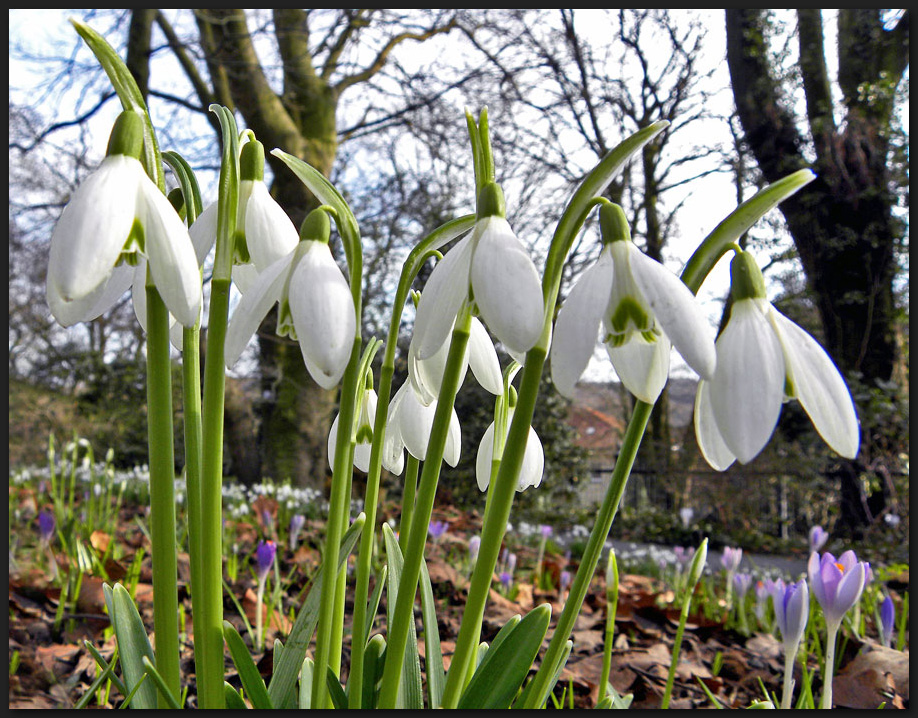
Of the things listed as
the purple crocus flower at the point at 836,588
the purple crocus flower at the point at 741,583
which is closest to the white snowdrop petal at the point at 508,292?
the purple crocus flower at the point at 836,588

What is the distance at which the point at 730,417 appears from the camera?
603 millimetres

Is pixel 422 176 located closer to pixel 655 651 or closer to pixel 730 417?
pixel 655 651

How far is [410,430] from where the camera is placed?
0.89 m

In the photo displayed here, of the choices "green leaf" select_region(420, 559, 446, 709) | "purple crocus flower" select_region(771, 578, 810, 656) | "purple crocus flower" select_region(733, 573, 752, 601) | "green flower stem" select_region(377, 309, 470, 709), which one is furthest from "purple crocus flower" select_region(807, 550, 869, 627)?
"purple crocus flower" select_region(733, 573, 752, 601)

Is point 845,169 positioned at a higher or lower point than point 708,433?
higher

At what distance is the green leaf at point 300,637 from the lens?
0.80 m

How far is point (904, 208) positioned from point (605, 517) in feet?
24.6

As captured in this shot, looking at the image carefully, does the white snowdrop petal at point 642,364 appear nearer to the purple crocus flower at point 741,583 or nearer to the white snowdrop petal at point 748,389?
the white snowdrop petal at point 748,389

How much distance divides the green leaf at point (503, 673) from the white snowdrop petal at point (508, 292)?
401mm

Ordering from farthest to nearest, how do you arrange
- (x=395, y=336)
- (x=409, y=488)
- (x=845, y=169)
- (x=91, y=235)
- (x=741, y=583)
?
(x=845, y=169) < (x=741, y=583) < (x=409, y=488) < (x=395, y=336) < (x=91, y=235)

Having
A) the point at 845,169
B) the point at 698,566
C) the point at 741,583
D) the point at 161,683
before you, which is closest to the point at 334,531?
the point at 161,683

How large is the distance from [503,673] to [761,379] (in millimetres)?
459

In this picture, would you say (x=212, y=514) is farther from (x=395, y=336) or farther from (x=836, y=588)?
(x=836, y=588)

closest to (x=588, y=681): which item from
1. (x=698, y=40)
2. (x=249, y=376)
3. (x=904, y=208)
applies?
(x=249, y=376)
